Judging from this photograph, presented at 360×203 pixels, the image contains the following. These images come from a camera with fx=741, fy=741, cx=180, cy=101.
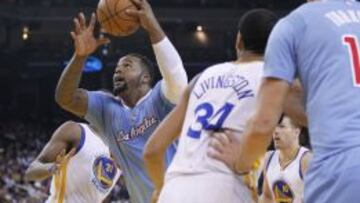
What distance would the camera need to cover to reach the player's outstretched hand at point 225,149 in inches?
122

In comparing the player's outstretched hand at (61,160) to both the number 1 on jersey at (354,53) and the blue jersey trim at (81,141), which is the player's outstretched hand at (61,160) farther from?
the number 1 on jersey at (354,53)

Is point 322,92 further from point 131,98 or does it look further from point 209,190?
point 131,98

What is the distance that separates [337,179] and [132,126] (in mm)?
2422

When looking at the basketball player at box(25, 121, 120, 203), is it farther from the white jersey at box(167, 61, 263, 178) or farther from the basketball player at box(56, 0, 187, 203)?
the white jersey at box(167, 61, 263, 178)

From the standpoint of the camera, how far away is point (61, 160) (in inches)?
238

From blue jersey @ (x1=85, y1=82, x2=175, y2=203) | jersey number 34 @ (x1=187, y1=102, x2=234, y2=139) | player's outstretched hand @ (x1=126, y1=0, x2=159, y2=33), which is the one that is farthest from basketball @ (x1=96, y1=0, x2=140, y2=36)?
jersey number 34 @ (x1=187, y1=102, x2=234, y2=139)

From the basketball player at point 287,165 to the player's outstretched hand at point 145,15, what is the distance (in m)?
1.92

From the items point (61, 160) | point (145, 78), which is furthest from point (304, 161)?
point (61, 160)

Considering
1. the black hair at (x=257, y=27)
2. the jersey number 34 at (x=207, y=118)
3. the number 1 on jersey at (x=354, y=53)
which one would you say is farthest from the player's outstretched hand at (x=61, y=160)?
the number 1 on jersey at (x=354, y=53)

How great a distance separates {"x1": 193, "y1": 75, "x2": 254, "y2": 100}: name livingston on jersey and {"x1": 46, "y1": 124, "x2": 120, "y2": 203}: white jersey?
3.09 metres

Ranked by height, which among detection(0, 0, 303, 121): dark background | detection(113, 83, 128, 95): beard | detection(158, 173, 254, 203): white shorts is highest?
detection(158, 173, 254, 203): white shorts

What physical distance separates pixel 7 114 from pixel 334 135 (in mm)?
26313

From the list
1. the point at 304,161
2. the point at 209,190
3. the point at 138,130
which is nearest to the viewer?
the point at 209,190

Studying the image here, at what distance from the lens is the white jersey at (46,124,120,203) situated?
616cm
